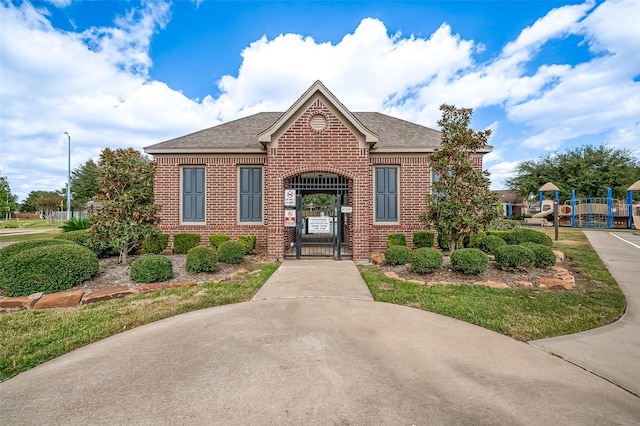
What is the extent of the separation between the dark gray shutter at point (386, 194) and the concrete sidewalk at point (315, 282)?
3080 millimetres

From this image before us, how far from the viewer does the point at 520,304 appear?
4.95 meters

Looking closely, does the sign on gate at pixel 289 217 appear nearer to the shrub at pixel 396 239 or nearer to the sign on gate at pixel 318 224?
the sign on gate at pixel 318 224

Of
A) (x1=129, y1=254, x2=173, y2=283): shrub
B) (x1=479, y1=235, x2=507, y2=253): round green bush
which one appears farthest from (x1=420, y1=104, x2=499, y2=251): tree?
(x1=129, y1=254, x2=173, y2=283): shrub

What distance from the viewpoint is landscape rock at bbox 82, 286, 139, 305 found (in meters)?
5.23

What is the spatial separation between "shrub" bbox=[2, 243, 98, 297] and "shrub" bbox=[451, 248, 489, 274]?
827 cm

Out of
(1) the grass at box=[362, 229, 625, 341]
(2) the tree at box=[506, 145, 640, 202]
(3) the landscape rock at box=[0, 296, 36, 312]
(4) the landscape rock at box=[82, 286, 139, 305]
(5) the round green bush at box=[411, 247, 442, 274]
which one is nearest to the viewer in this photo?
(1) the grass at box=[362, 229, 625, 341]

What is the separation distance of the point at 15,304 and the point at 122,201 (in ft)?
10.0

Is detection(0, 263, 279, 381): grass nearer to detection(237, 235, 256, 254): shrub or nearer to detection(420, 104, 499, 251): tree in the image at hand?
detection(237, 235, 256, 254): shrub

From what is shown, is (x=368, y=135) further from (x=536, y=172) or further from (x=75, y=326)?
(x=536, y=172)

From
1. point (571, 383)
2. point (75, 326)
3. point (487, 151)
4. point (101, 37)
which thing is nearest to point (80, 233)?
point (75, 326)

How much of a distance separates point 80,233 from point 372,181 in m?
9.53

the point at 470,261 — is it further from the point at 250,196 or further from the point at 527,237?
the point at 250,196

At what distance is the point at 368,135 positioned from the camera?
9047mm

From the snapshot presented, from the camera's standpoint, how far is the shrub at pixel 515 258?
22.3 ft
